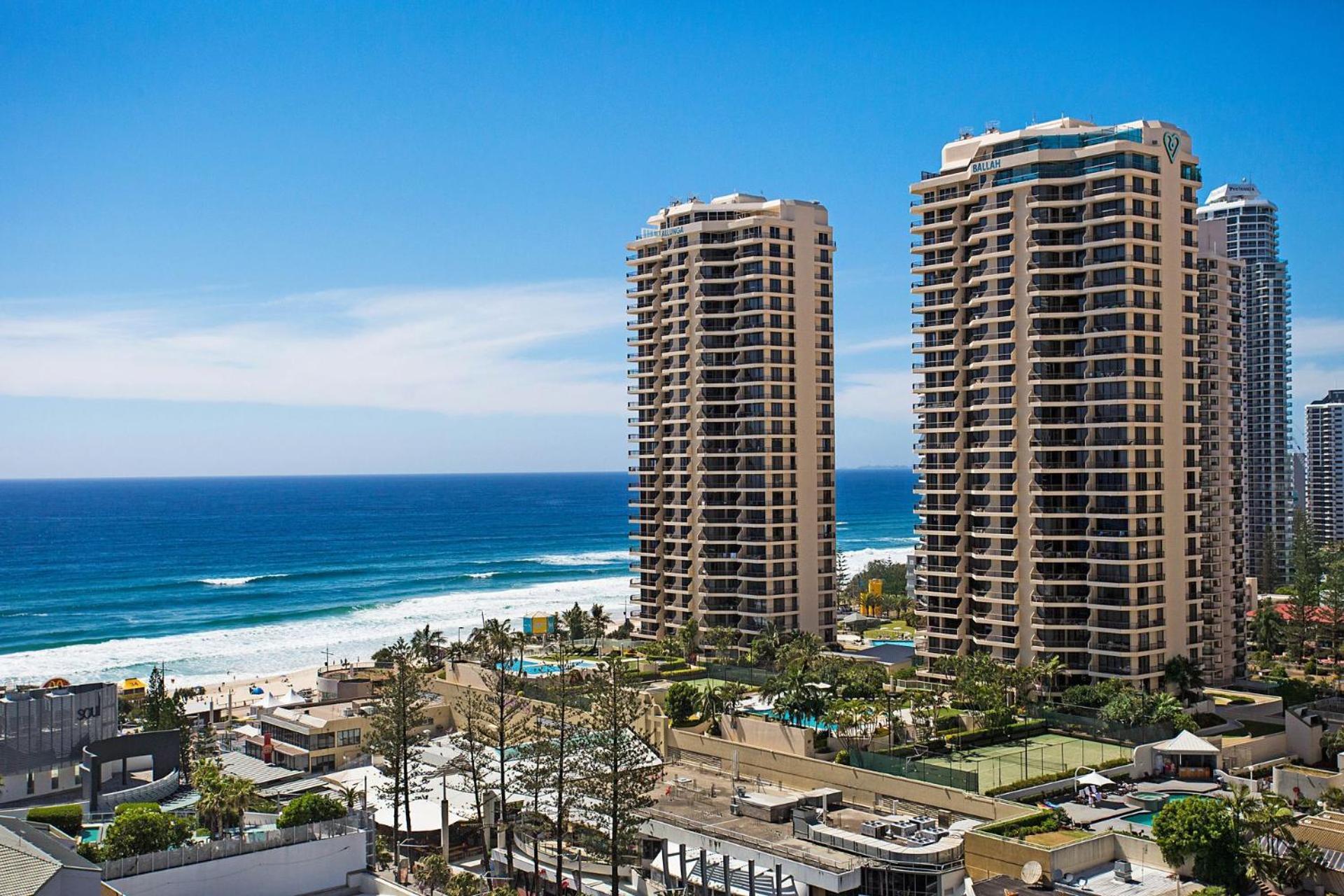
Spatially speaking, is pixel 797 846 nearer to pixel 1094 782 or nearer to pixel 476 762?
pixel 1094 782

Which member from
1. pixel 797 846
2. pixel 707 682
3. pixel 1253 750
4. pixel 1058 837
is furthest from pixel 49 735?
pixel 1253 750

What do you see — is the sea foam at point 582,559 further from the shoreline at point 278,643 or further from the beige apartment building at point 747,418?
the beige apartment building at point 747,418

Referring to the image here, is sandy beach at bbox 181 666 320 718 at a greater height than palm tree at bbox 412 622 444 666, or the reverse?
palm tree at bbox 412 622 444 666

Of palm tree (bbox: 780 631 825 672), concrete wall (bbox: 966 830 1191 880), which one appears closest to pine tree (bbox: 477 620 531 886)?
palm tree (bbox: 780 631 825 672)

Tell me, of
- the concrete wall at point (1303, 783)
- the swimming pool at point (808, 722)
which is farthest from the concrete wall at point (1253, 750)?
the swimming pool at point (808, 722)

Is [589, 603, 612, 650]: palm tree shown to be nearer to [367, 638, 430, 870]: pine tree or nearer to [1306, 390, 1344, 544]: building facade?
[367, 638, 430, 870]: pine tree

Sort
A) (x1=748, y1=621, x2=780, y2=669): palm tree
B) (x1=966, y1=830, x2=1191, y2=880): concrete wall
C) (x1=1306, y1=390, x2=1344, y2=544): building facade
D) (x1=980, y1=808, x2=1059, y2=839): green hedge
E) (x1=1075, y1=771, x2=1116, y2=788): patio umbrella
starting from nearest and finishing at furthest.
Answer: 1. (x1=966, y1=830, x2=1191, y2=880): concrete wall
2. (x1=980, y1=808, x2=1059, y2=839): green hedge
3. (x1=1075, y1=771, x2=1116, y2=788): patio umbrella
4. (x1=748, y1=621, x2=780, y2=669): palm tree
5. (x1=1306, y1=390, x2=1344, y2=544): building facade
